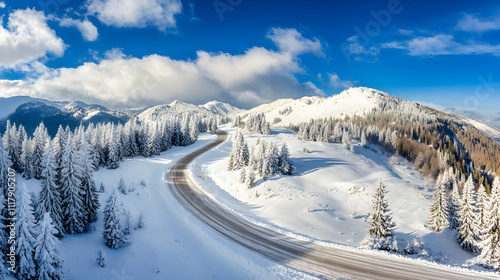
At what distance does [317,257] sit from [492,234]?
58.5 ft

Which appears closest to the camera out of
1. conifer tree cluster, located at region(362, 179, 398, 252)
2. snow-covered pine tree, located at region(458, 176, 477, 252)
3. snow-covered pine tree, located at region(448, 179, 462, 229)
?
conifer tree cluster, located at region(362, 179, 398, 252)

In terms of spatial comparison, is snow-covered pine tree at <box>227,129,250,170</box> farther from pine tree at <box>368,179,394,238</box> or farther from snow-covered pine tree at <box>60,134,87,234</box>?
snow-covered pine tree at <box>60,134,87,234</box>

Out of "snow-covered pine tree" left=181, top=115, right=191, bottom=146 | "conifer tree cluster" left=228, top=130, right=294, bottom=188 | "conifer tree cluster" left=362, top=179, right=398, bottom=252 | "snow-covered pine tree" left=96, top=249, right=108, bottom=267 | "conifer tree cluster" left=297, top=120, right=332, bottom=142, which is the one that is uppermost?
"conifer tree cluster" left=297, top=120, right=332, bottom=142

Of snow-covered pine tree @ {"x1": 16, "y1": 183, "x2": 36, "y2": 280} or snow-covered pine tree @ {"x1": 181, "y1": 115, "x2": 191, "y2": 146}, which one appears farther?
snow-covered pine tree @ {"x1": 181, "y1": 115, "x2": 191, "y2": 146}

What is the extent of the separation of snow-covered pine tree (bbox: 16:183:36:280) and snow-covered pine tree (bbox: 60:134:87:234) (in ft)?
24.5

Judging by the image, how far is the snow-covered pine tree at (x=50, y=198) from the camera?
15852mm

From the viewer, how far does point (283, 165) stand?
138 feet

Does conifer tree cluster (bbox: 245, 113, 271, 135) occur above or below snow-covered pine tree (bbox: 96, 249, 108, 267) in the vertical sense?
above

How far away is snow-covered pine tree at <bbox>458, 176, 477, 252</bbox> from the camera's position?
24484mm

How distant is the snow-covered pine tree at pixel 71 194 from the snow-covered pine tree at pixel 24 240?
746 cm

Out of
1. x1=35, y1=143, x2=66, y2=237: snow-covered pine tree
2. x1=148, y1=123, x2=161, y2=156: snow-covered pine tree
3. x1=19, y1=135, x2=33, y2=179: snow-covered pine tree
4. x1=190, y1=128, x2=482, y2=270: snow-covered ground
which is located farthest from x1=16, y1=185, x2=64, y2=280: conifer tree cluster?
x1=148, y1=123, x2=161, y2=156: snow-covered pine tree

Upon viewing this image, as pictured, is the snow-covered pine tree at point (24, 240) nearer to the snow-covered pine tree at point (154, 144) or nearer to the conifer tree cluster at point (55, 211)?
the conifer tree cluster at point (55, 211)

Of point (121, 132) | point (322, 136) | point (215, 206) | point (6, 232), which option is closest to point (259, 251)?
point (215, 206)

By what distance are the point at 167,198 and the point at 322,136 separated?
61.4m
